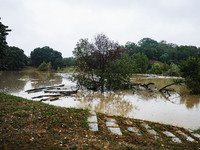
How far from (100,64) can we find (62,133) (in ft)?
35.2

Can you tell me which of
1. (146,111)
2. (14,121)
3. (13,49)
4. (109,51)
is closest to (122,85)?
(109,51)

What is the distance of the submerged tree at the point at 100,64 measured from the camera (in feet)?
46.6

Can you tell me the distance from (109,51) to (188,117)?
9.06m

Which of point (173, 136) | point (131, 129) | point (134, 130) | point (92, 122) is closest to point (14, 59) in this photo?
point (92, 122)

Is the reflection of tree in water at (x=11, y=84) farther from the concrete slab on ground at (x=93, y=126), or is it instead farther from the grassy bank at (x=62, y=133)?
the concrete slab on ground at (x=93, y=126)

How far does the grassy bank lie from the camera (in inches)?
141

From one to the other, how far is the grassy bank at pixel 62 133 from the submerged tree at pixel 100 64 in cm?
847

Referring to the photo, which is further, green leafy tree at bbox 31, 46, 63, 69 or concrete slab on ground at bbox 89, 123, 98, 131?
green leafy tree at bbox 31, 46, 63, 69

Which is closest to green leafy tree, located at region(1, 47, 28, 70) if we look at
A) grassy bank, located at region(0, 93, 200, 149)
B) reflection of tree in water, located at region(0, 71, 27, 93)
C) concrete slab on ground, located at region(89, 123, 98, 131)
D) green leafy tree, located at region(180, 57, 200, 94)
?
reflection of tree in water, located at region(0, 71, 27, 93)

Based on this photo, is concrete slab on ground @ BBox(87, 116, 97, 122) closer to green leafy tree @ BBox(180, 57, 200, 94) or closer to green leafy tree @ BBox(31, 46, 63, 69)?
green leafy tree @ BBox(180, 57, 200, 94)

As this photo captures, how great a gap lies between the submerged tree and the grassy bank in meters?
8.47

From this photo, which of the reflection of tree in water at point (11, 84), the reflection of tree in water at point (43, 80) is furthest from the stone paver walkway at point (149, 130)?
the reflection of tree in water at point (43, 80)

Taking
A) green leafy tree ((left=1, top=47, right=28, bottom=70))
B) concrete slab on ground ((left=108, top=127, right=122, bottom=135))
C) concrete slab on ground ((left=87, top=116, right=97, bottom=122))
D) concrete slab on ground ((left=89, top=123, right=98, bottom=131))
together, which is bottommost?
concrete slab on ground ((left=108, top=127, right=122, bottom=135))

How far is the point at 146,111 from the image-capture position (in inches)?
341
